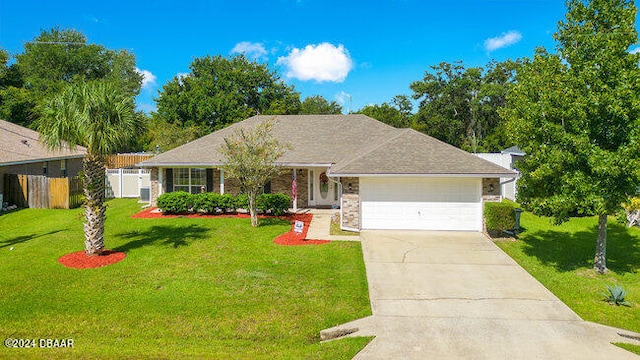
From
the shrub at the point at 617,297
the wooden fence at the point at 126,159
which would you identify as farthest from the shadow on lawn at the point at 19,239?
the wooden fence at the point at 126,159

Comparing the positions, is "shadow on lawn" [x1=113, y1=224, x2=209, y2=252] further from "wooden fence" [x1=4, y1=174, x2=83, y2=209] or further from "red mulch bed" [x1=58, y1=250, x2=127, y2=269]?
"wooden fence" [x1=4, y1=174, x2=83, y2=209]

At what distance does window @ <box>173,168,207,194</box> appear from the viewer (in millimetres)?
19344

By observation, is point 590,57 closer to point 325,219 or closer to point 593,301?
point 593,301

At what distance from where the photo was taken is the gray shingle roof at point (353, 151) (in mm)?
14742

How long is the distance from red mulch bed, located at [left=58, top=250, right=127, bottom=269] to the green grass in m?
0.25

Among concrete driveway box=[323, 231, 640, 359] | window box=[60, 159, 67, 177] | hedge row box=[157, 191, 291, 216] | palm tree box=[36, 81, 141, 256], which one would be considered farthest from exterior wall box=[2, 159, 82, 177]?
concrete driveway box=[323, 231, 640, 359]

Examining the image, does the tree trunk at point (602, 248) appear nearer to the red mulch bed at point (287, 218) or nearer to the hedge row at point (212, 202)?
the red mulch bed at point (287, 218)

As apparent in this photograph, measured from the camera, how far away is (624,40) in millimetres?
9445

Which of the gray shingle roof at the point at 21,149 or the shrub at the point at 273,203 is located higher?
the gray shingle roof at the point at 21,149

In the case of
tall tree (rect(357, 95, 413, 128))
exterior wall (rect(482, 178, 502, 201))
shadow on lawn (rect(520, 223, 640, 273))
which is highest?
tall tree (rect(357, 95, 413, 128))

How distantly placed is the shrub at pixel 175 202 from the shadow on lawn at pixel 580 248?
14.2 metres

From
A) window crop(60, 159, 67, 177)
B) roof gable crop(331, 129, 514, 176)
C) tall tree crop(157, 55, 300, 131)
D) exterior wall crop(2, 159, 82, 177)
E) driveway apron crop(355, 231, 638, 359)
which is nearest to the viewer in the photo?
driveway apron crop(355, 231, 638, 359)

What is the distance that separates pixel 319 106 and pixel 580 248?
65108 mm

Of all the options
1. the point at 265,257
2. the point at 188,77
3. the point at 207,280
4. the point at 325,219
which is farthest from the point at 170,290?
the point at 188,77
